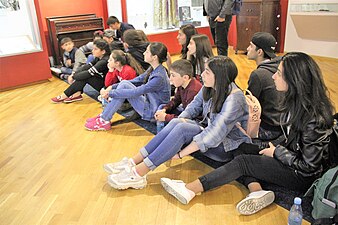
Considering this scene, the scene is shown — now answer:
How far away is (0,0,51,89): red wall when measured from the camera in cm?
479

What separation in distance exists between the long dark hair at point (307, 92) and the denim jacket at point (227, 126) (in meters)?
0.43

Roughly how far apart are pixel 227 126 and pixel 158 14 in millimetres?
5118

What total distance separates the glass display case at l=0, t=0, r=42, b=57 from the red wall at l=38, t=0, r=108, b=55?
0.88m

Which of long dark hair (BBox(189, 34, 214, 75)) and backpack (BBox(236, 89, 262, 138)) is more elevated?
long dark hair (BBox(189, 34, 214, 75))

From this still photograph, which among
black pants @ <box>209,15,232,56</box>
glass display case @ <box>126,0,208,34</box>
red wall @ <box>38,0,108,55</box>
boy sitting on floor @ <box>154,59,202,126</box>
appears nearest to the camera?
boy sitting on floor @ <box>154,59,202,126</box>

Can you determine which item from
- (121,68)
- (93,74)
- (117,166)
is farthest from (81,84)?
(117,166)

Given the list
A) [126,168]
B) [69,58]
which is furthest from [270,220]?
[69,58]

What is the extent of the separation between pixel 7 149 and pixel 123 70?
1.45 m

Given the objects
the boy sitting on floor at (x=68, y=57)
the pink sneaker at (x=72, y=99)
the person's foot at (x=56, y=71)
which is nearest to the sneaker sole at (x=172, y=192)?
the pink sneaker at (x=72, y=99)

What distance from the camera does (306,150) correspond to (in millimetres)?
1760

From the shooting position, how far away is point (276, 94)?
101 inches

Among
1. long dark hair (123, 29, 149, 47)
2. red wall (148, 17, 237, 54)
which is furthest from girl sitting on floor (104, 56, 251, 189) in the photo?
red wall (148, 17, 237, 54)

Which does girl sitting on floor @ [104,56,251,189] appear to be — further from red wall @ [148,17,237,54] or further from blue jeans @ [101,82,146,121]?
red wall @ [148,17,237,54]

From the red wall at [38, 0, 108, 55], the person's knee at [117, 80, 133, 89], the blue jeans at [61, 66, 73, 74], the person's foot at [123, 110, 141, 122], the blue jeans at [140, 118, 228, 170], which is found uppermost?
the red wall at [38, 0, 108, 55]
